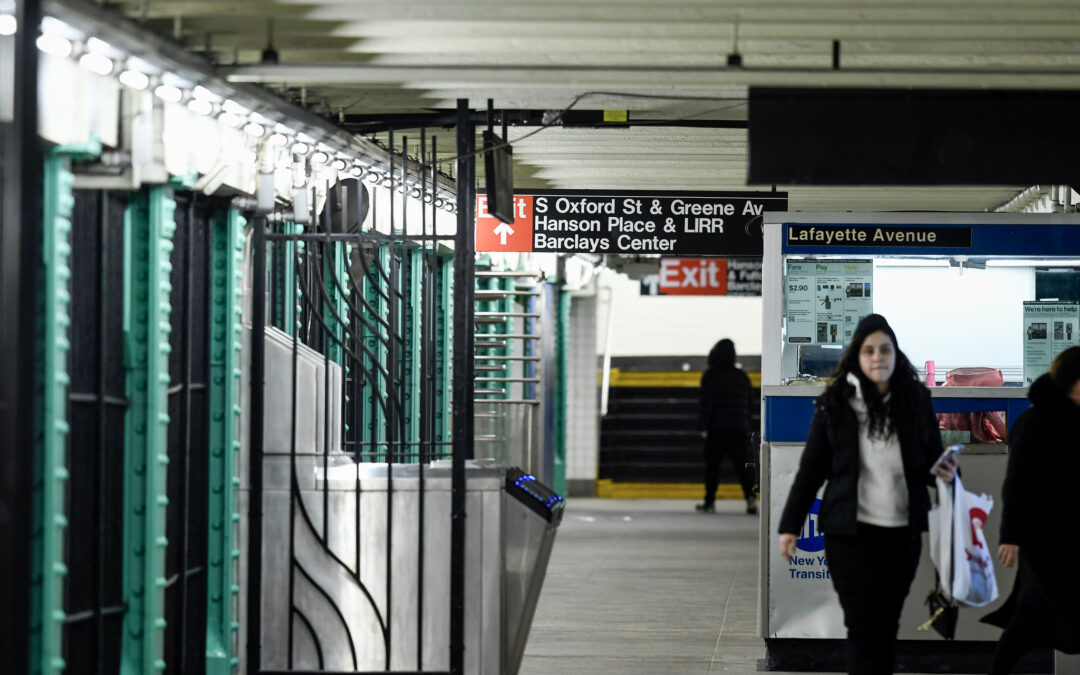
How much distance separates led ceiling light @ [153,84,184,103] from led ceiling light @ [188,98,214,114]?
135 mm

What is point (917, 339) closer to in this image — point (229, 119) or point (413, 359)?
point (229, 119)

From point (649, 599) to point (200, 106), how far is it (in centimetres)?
626

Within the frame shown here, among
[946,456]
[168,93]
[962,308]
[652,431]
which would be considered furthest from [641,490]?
[168,93]

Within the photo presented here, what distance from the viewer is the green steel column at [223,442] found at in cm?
776

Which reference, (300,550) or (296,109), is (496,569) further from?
(296,109)

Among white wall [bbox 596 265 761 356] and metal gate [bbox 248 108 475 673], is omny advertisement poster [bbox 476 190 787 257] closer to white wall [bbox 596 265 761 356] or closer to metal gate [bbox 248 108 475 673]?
metal gate [bbox 248 108 475 673]

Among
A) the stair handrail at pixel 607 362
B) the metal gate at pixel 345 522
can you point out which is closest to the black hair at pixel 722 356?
the stair handrail at pixel 607 362

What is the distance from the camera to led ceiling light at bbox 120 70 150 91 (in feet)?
20.5

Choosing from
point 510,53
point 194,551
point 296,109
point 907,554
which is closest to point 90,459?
point 194,551

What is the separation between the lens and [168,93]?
21.5 ft

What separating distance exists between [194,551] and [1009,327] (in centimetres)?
465

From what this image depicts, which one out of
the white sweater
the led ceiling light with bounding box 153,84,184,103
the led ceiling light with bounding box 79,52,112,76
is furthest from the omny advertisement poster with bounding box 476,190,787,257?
the led ceiling light with bounding box 79,52,112,76

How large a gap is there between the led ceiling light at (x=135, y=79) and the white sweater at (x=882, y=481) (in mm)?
3115

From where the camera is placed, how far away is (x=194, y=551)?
7.69m
